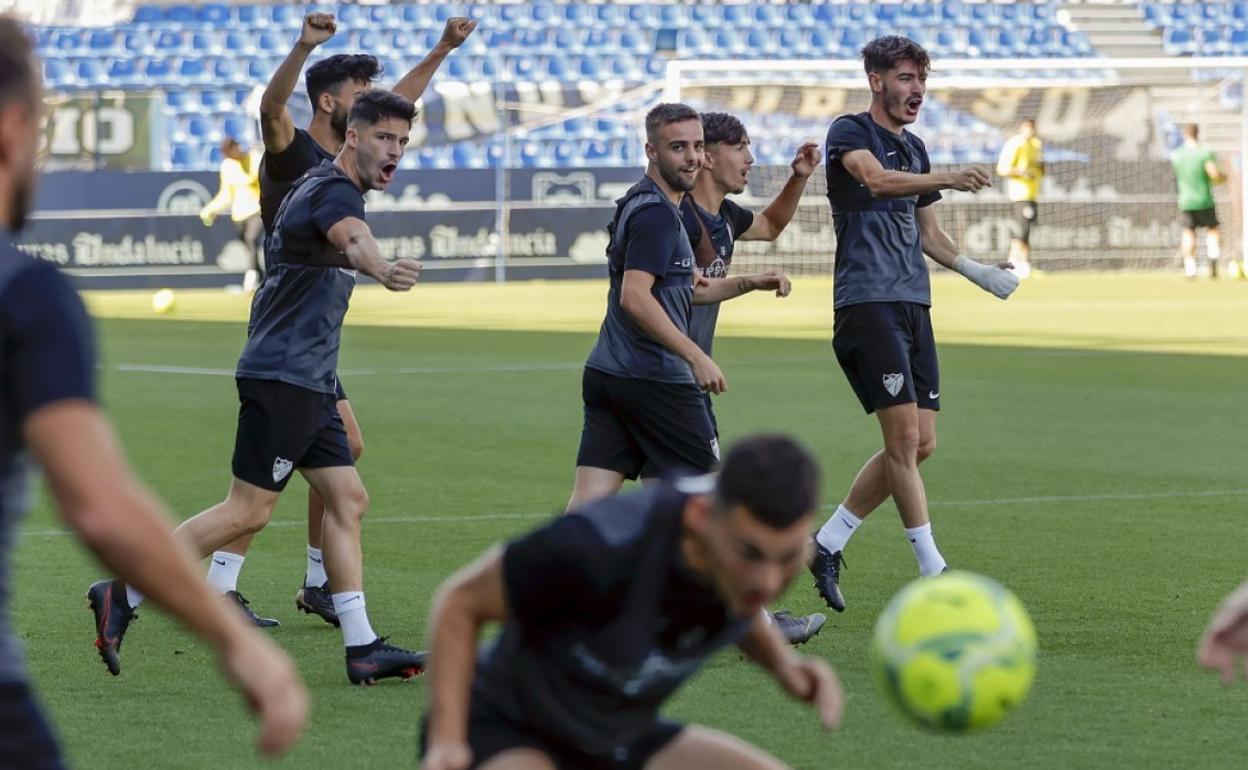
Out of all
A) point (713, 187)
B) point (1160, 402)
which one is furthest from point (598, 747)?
point (1160, 402)

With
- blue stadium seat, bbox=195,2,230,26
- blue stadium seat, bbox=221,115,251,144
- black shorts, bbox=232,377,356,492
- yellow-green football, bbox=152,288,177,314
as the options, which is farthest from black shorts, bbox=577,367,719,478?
blue stadium seat, bbox=195,2,230,26

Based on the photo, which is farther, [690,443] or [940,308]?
[940,308]

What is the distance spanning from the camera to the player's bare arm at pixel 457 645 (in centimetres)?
376

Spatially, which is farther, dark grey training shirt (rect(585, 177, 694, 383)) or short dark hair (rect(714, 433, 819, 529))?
dark grey training shirt (rect(585, 177, 694, 383))

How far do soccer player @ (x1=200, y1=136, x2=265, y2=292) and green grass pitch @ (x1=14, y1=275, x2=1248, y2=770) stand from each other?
4.69 meters

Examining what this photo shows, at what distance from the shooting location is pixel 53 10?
44.0 meters

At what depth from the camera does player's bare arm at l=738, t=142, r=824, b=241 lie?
8.62m

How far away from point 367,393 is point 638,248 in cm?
1007

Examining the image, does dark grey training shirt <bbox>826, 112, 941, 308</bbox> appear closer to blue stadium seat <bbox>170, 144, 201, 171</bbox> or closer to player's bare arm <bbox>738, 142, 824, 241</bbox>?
player's bare arm <bbox>738, 142, 824, 241</bbox>

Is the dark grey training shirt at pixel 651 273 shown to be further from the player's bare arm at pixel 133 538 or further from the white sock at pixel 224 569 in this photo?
the player's bare arm at pixel 133 538

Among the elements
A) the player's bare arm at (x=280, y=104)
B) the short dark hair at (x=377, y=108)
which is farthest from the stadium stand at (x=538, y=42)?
the short dark hair at (x=377, y=108)

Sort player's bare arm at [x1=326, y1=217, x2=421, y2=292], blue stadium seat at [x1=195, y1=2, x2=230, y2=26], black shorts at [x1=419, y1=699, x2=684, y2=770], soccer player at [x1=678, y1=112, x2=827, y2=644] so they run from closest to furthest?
black shorts at [x1=419, y1=699, x2=684, y2=770], player's bare arm at [x1=326, y1=217, x2=421, y2=292], soccer player at [x1=678, y1=112, x2=827, y2=644], blue stadium seat at [x1=195, y1=2, x2=230, y2=26]

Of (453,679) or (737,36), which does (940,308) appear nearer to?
(737,36)

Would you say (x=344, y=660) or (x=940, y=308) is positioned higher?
(x=344, y=660)
